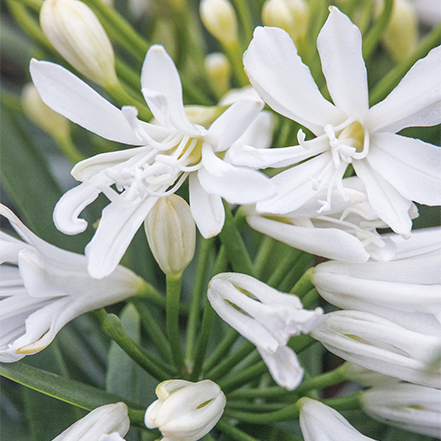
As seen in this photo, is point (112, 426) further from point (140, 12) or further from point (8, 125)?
point (140, 12)

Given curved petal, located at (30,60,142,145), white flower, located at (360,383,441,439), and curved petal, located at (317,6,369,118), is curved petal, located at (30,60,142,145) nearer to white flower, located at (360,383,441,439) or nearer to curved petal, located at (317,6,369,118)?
curved petal, located at (317,6,369,118)

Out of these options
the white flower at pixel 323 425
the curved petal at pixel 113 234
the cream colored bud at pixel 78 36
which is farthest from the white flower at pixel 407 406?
the cream colored bud at pixel 78 36

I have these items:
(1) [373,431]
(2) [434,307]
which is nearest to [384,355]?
(2) [434,307]

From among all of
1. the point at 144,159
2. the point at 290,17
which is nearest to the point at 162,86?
the point at 144,159

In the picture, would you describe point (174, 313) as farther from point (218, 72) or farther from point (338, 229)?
point (218, 72)

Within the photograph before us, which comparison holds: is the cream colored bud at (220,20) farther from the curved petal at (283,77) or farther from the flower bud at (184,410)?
the flower bud at (184,410)

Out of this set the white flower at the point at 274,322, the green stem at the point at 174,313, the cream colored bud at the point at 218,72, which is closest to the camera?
the white flower at the point at 274,322

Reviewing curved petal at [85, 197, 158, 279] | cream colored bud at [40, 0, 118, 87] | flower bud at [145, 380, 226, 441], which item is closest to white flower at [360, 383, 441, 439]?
flower bud at [145, 380, 226, 441]
